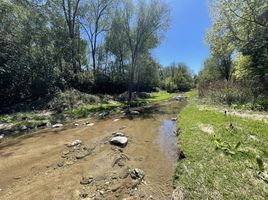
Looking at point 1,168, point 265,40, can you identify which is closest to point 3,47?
point 1,168

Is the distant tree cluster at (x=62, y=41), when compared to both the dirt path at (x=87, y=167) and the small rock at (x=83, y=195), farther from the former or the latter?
the small rock at (x=83, y=195)

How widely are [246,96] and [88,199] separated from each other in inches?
550

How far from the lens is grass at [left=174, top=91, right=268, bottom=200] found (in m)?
3.54

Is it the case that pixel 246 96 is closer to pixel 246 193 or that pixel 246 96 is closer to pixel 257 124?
pixel 257 124

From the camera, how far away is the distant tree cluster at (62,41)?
15.5 m

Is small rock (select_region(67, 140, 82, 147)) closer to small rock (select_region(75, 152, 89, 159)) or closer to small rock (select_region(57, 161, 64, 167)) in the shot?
small rock (select_region(75, 152, 89, 159))

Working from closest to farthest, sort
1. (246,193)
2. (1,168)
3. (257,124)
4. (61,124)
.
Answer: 1. (246,193)
2. (1,168)
3. (257,124)
4. (61,124)

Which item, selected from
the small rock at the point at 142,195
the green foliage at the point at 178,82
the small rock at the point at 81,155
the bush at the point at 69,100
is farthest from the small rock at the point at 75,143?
the green foliage at the point at 178,82

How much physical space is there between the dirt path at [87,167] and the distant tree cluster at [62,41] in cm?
1027

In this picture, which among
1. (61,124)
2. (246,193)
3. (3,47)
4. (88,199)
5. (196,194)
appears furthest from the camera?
(3,47)

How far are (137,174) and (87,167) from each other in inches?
63.0

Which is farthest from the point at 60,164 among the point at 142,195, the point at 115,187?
the point at 142,195

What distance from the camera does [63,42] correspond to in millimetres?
19719

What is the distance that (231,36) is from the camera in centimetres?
1509
